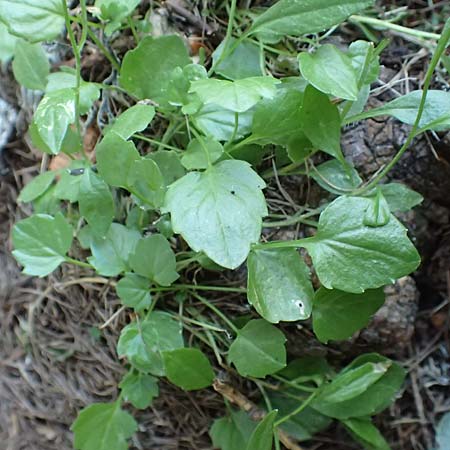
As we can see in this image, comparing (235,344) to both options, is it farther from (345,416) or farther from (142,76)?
(142,76)

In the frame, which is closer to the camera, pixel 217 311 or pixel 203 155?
pixel 203 155

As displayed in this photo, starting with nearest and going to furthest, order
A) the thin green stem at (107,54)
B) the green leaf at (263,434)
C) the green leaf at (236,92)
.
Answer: the green leaf at (236,92) < the green leaf at (263,434) < the thin green stem at (107,54)

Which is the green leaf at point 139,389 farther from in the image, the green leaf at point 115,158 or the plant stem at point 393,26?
the plant stem at point 393,26

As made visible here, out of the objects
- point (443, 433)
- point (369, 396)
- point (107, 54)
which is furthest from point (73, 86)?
point (443, 433)

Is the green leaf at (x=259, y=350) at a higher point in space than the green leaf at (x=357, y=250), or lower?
lower

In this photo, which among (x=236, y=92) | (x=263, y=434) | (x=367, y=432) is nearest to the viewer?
(x=236, y=92)

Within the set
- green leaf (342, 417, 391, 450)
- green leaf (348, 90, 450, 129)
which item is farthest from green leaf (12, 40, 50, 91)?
green leaf (342, 417, 391, 450)

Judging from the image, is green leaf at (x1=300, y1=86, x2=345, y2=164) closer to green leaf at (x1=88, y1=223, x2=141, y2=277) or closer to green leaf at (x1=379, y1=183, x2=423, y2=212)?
green leaf at (x1=379, y1=183, x2=423, y2=212)

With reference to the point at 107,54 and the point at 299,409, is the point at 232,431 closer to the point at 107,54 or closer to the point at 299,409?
the point at 299,409

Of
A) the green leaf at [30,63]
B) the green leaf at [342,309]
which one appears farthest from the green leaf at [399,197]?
the green leaf at [30,63]
